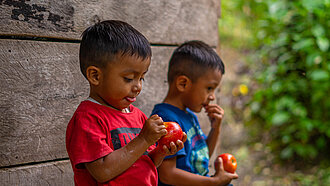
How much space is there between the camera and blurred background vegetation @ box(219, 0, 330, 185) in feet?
11.7

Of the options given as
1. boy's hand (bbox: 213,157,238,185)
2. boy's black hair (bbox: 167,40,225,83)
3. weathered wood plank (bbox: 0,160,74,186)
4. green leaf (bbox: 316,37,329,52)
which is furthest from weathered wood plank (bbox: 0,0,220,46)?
green leaf (bbox: 316,37,329,52)

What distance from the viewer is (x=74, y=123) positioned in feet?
4.18

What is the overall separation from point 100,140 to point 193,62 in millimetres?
839

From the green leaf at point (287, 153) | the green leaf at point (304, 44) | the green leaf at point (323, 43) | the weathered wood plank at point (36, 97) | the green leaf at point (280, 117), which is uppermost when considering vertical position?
the green leaf at point (323, 43)

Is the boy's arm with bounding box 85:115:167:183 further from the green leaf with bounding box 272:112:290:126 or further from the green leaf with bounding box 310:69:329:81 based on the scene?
the green leaf with bounding box 272:112:290:126

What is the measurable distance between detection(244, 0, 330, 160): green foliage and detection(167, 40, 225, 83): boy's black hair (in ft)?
6.45

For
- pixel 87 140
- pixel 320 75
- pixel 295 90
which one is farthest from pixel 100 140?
pixel 295 90

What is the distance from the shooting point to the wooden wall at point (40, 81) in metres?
1.52

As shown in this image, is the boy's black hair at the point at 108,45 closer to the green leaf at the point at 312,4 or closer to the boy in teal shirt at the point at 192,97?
the boy in teal shirt at the point at 192,97

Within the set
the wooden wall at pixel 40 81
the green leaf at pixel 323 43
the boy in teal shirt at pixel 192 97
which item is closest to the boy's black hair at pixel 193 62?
the boy in teal shirt at pixel 192 97

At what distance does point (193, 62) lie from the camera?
187 centimetres

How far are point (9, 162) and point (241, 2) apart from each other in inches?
178

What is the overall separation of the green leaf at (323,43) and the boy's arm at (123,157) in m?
2.70

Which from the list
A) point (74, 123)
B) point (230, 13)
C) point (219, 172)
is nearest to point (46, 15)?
point (74, 123)
